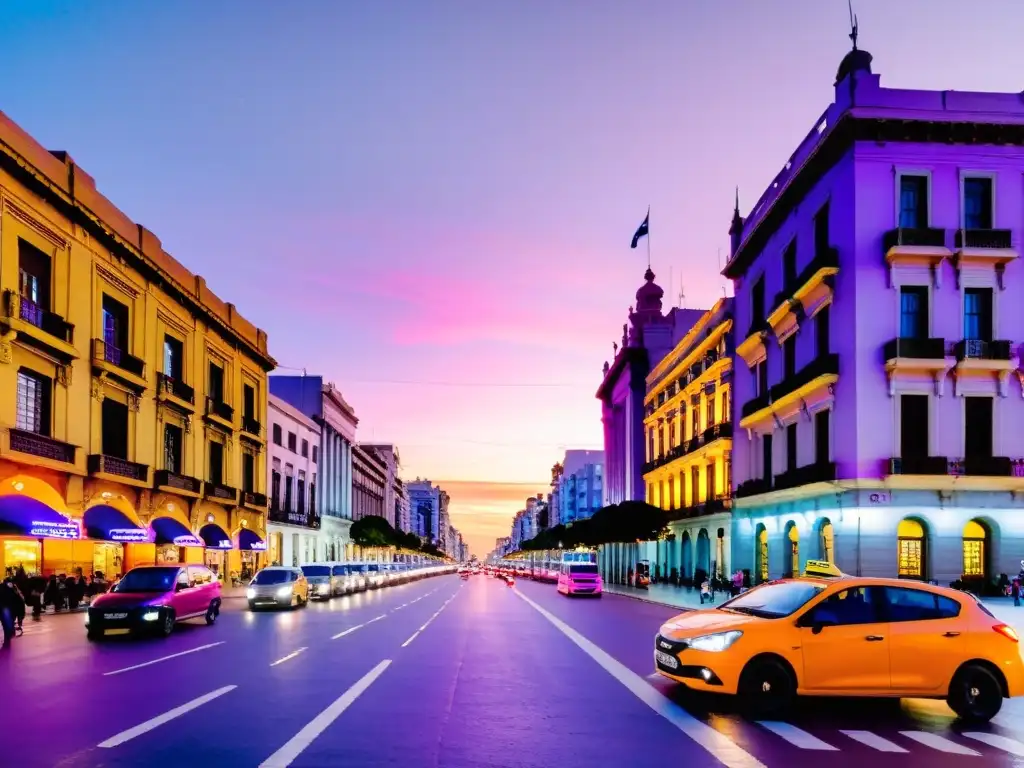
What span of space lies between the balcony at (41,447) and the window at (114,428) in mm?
4512

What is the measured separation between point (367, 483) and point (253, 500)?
70.4 metres

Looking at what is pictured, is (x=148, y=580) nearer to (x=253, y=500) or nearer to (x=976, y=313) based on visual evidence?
(x=976, y=313)

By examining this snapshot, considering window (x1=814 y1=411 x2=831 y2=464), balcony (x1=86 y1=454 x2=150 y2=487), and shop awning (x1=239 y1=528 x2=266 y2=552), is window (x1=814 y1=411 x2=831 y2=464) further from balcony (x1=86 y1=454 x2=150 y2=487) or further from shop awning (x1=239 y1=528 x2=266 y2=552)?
shop awning (x1=239 y1=528 x2=266 y2=552)

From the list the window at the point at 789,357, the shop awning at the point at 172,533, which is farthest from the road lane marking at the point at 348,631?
the window at the point at 789,357

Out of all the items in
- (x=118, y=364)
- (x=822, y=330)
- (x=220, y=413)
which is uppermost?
(x=822, y=330)

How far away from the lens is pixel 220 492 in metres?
53.1

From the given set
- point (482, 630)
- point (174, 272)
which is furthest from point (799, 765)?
point (174, 272)

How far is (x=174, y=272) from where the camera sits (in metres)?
47.2

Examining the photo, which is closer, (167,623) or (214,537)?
(167,623)

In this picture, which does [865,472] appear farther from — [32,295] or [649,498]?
[649,498]

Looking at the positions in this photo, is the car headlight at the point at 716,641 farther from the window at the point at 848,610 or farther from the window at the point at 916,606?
the window at the point at 916,606

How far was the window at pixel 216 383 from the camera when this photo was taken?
54.7 meters

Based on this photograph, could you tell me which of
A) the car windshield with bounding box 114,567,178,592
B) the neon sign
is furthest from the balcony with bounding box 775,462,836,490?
the neon sign

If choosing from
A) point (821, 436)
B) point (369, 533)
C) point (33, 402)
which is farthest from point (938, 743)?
point (369, 533)
